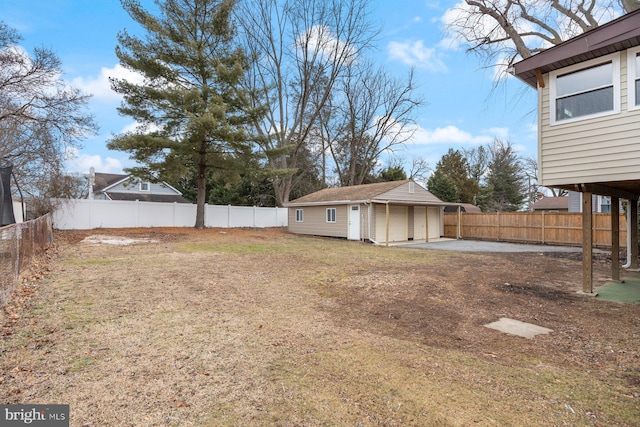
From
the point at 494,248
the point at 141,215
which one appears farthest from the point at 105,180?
the point at 494,248

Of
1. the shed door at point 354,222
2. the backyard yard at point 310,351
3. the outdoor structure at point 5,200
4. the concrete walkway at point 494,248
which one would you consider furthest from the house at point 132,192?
the backyard yard at point 310,351

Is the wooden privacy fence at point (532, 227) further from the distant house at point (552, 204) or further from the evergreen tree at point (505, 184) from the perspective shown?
the evergreen tree at point (505, 184)

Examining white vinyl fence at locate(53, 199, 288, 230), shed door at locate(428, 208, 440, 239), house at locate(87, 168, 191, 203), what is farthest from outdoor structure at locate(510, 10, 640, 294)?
house at locate(87, 168, 191, 203)

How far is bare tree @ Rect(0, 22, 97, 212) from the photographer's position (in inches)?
507

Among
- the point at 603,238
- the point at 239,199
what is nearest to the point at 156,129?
the point at 239,199

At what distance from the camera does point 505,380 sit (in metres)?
3.00

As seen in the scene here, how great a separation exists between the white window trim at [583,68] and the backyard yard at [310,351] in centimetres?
338

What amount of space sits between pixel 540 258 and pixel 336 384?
11.3 m

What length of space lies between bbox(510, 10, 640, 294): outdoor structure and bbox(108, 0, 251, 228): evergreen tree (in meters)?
11.9

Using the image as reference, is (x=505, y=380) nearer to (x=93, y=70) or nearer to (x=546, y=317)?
(x=546, y=317)

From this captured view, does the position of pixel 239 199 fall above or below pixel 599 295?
above

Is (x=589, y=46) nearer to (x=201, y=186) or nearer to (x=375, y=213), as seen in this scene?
(x=375, y=213)

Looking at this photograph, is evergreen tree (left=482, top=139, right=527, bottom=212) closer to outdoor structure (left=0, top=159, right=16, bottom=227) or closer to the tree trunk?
the tree trunk

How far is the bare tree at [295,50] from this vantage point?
23922 millimetres
